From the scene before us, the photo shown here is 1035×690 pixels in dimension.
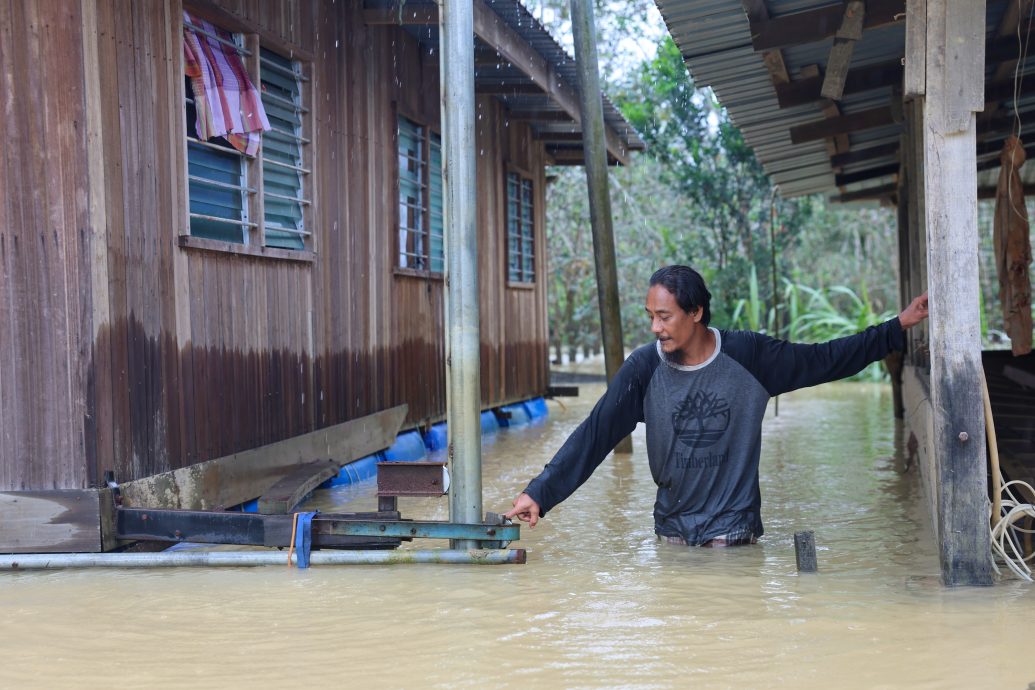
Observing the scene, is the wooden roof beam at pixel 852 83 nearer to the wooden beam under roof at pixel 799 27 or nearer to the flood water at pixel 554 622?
the wooden beam under roof at pixel 799 27

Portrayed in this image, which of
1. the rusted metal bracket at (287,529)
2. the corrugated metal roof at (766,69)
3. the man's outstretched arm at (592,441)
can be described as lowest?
the rusted metal bracket at (287,529)

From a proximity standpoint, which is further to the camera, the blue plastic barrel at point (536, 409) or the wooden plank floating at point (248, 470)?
the blue plastic barrel at point (536, 409)

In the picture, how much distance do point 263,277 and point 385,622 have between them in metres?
3.72

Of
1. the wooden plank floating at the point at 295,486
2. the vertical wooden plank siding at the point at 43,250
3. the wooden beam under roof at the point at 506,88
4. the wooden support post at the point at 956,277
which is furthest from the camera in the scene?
the wooden beam under roof at the point at 506,88

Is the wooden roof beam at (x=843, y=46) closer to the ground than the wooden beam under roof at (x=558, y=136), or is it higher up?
closer to the ground

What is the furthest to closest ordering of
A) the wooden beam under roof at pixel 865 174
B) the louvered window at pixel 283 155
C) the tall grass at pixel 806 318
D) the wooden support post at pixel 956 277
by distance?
the tall grass at pixel 806 318
the wooden beam under roof at pixel 865 174
the louvered window at pixel 283 155
the wooden support post at pixel 956 277

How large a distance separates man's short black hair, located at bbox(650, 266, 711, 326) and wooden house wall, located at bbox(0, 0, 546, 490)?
2.85 meters

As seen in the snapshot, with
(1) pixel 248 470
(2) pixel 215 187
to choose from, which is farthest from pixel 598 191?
(1) pixel 248 470

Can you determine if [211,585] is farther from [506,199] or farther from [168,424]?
[506,199]

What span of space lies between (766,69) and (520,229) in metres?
6.66

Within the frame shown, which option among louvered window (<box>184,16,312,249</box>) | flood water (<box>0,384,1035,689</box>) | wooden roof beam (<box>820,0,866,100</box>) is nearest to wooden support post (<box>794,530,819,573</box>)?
flood water (<box>0,384,1035,689</box>)

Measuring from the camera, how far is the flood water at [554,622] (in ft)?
13.0

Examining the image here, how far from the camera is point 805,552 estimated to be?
17.8ft

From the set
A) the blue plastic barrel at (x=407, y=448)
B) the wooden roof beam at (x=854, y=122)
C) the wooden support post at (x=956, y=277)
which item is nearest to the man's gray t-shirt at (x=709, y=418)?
the wooden support post at (x=956, y=277)
